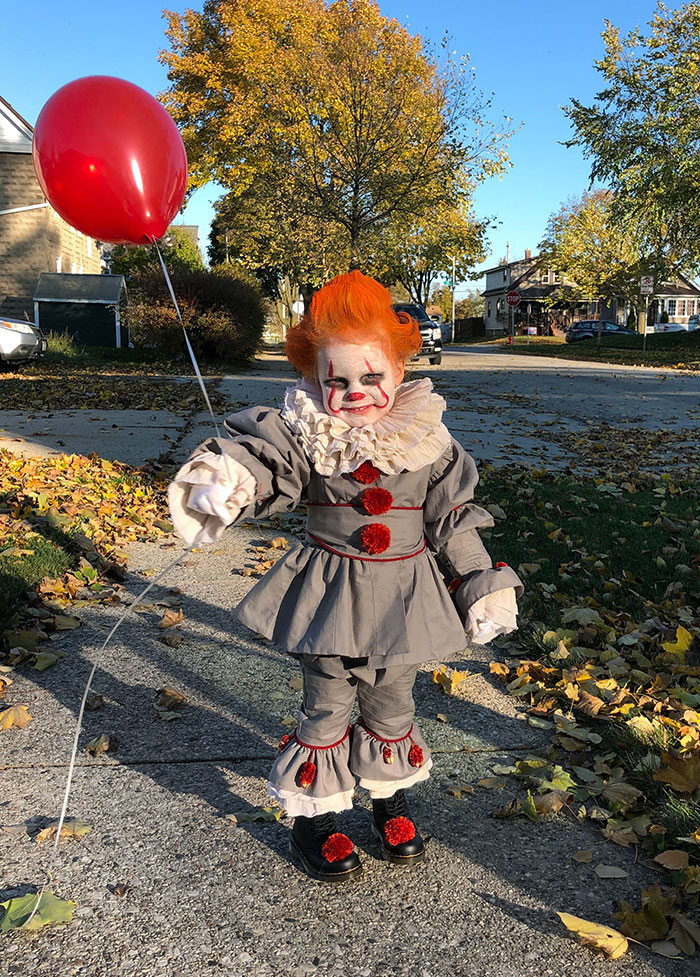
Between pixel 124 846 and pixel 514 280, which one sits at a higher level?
pixel 514 280

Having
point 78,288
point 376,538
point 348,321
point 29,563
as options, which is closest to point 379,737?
point 376,538

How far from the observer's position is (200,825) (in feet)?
8.13

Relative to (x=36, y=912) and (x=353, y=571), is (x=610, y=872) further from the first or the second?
(x=36, y=912)

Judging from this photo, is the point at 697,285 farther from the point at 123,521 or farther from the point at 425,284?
the point at 123,521

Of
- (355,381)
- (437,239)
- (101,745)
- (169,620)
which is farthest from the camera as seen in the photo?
(437,239)

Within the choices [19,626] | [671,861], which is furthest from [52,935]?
[19,626]

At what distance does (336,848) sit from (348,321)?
146 cm

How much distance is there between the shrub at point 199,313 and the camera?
17.2 m

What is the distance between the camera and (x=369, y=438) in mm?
2303

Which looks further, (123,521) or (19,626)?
(123,521)

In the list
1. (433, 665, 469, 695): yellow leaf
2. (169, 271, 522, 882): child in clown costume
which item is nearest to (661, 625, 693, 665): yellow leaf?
(433, 665, 469, 695): yellow leaf

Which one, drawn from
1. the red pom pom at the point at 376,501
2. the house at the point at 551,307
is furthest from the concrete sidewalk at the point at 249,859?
the house at the point at 551,307

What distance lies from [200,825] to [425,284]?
215 feet

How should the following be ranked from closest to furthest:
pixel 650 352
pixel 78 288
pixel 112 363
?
1. pixel 112 363
2. pixel 78 288
3. pixel 650 352
